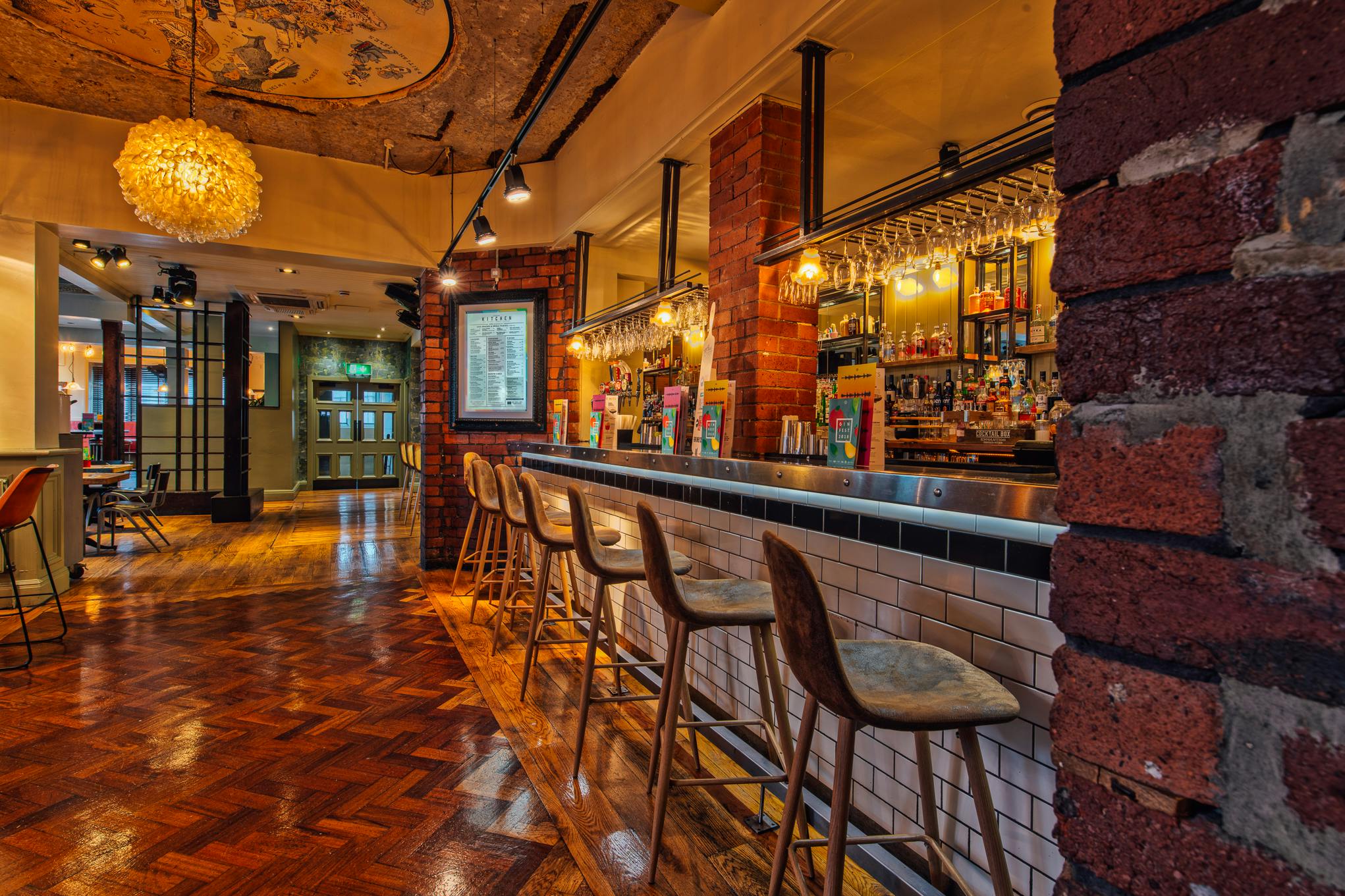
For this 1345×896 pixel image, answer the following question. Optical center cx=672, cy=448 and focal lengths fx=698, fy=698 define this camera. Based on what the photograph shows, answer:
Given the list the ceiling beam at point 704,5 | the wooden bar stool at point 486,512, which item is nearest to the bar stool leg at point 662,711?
the wooden bar stool at point 486,512

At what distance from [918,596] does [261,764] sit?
2.34 meters

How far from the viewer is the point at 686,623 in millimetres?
1857


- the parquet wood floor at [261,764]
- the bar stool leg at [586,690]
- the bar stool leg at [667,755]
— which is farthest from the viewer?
the bar stool leg at [586,690]

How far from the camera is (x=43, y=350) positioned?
5000 millimetres

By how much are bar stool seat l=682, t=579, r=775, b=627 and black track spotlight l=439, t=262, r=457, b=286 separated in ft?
13.6

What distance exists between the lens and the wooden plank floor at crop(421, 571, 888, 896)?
6.07 ft

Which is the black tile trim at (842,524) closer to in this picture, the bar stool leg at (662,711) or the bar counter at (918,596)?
the bar counter at (918,596)

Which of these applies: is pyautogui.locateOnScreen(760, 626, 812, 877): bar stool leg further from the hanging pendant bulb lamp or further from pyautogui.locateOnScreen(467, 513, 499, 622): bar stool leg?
the hanging pendant bulb lamp

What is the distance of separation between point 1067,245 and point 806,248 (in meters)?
2.42

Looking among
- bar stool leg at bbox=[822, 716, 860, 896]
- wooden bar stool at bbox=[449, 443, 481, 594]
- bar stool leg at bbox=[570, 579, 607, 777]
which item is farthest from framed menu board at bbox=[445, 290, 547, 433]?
bar stool leg at bbox=[822, 716, 860, 896]

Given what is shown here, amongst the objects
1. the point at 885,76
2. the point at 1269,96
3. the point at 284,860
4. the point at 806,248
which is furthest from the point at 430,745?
the point at 885,76

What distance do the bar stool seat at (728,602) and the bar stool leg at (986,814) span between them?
59cm

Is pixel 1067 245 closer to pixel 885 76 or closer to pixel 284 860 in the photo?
pixel 284 860

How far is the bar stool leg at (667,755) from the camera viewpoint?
5.90 feet
